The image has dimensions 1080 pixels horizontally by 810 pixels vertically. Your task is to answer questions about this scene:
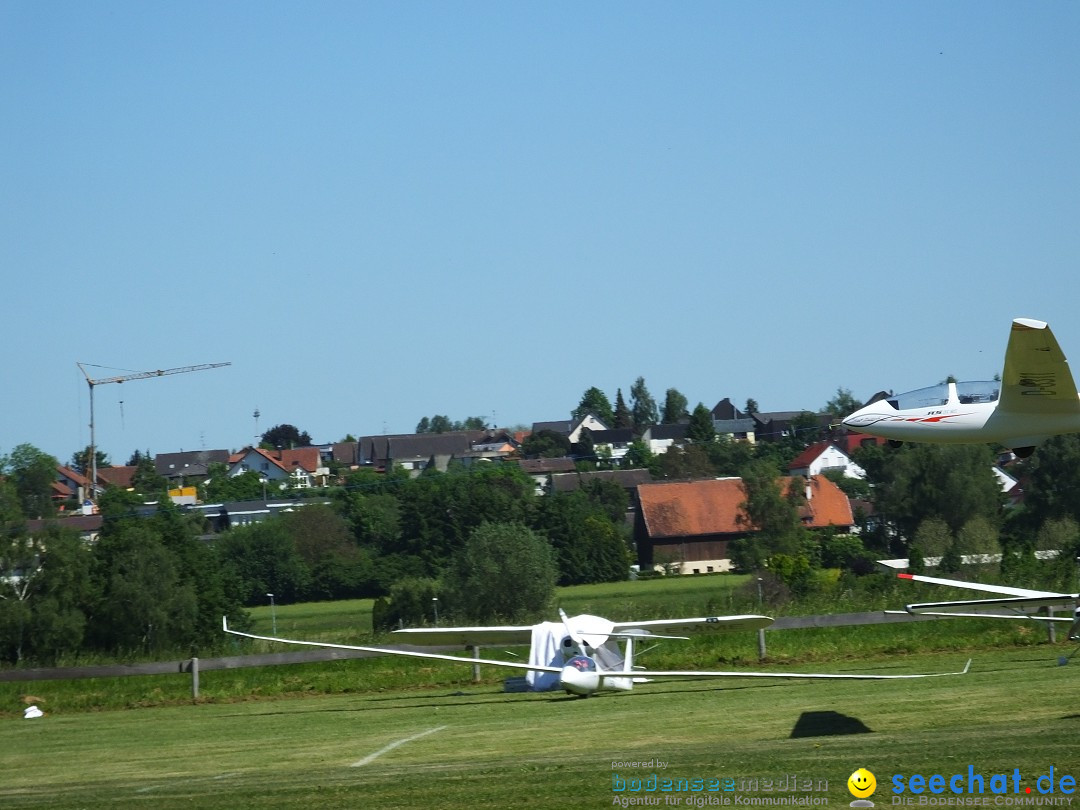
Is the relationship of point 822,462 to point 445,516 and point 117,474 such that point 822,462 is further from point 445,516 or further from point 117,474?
point 117,474

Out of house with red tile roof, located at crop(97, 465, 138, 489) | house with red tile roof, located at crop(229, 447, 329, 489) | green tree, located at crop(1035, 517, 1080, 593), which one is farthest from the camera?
house with red tile roof, located at crop(97, 465, 138, 489)

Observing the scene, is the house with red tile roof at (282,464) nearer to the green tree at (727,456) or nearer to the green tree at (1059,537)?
the green tree at (727,456)

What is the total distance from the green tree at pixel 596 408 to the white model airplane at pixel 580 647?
15151cm

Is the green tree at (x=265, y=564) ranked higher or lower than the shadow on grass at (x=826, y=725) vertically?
lower

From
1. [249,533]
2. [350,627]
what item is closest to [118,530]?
[350,627]

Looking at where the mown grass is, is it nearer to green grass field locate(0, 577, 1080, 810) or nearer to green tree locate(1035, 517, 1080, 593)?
green grass field locate(0, 577, 1080, 810)

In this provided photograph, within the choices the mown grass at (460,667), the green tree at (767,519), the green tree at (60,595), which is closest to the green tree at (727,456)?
the green tree at (767,519)

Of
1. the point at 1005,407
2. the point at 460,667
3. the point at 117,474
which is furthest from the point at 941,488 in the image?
the point at 117,474

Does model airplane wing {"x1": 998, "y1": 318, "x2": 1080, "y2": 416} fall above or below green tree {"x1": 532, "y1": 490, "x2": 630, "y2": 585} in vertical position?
above

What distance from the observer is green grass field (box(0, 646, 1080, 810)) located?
9.60 meters

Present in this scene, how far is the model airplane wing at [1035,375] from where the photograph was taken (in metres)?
16.5

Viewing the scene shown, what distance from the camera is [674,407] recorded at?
541ft

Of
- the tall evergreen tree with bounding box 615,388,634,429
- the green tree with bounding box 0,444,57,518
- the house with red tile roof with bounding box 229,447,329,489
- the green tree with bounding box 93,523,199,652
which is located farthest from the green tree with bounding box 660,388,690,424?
the green tree with bounding box 93,523,199,652

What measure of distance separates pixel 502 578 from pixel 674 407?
410 feet
